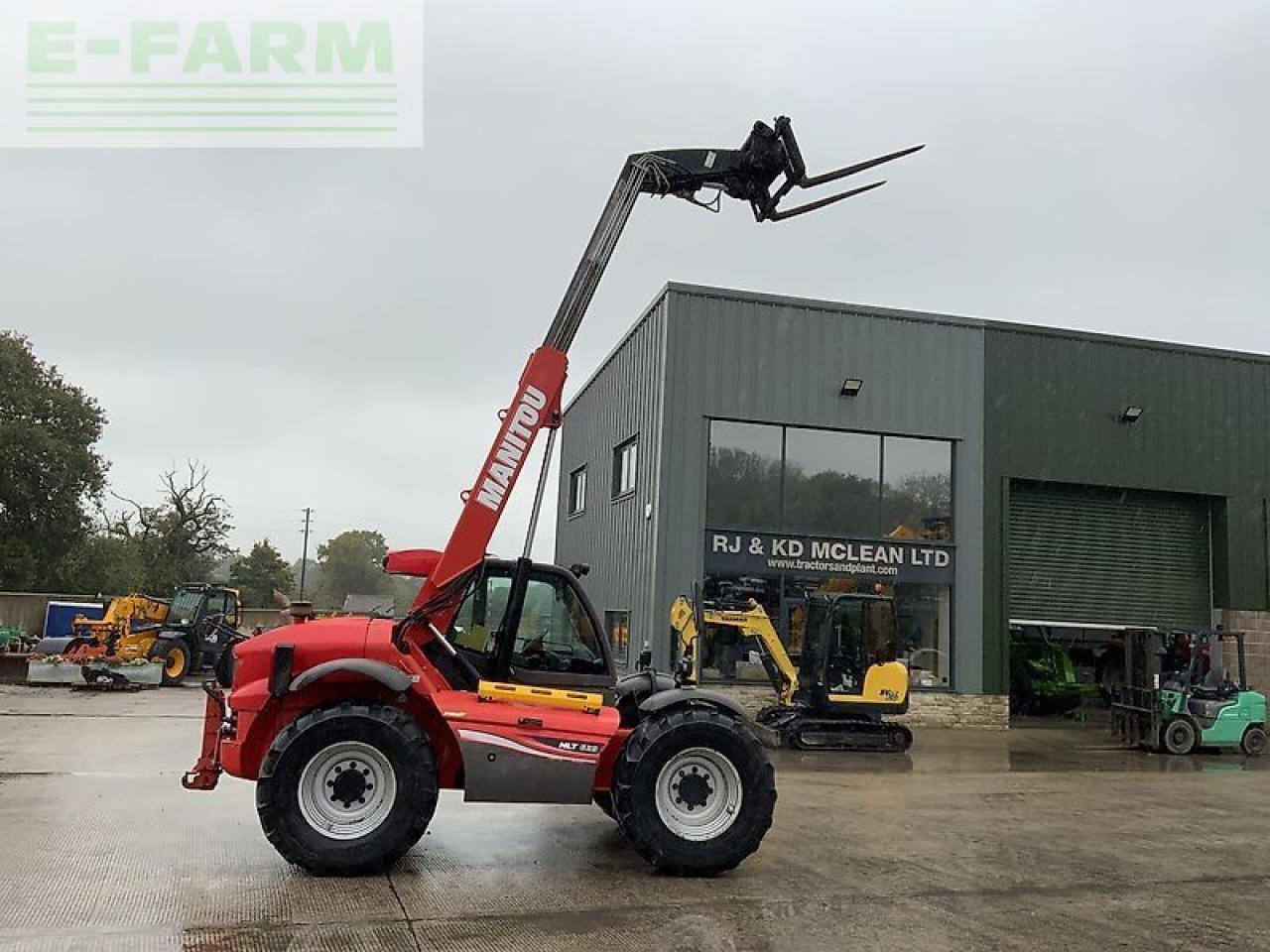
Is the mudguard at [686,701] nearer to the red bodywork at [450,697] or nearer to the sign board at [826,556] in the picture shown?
the red bodywork at [450,697]

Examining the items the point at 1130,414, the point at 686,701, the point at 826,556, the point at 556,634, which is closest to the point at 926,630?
the point at 826,556

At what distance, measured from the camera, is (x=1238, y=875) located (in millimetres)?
7457

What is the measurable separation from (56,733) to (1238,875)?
43.4ft

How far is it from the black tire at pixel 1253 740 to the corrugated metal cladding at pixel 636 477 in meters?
8.85

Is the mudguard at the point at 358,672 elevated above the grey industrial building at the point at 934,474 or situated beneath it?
situated beneath

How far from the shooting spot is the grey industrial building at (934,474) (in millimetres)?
16906

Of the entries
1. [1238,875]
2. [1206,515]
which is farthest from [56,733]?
[1206,515]

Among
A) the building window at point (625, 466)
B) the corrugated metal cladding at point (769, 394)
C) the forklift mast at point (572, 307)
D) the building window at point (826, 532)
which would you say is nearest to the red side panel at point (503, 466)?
the forklift mast at point (572, 307)

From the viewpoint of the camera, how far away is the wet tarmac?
5586 millimetres

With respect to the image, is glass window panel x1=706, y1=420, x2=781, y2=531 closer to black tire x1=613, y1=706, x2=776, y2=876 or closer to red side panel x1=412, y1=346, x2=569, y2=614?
red side panel x1=412, y1=346, x2=569, y2=614

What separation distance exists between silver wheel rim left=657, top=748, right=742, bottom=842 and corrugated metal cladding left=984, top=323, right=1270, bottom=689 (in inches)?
471

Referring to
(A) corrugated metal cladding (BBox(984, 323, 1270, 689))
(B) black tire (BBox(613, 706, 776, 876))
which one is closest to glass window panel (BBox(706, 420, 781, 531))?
(A) corrugated metal cladding (BBox(984, 323, 1270, 689))

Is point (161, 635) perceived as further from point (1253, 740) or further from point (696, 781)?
point (1253, 740)

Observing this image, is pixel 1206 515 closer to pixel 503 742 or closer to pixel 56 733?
pixel 503 742
